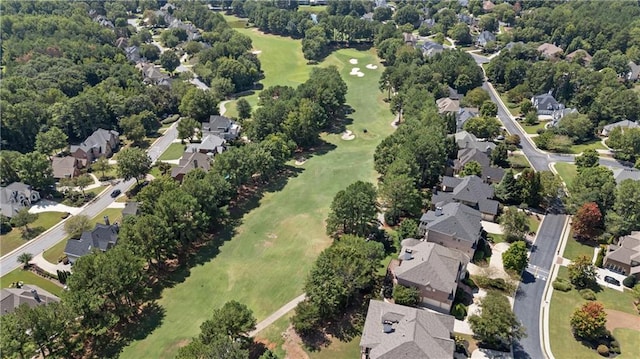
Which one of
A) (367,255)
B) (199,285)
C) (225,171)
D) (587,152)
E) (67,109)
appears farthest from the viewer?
(67,109)

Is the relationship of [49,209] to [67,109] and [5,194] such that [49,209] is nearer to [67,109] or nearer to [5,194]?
[5,194]

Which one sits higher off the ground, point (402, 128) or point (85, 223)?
point (402, 128)

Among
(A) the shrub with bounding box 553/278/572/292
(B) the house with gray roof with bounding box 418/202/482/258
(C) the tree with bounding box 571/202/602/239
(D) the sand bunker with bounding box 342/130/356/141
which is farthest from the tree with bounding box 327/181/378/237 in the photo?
(D) the sand bunker with bounding box 342/130/356/141

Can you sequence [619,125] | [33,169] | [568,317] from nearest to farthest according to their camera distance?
[568,317] → [33,169] → [619,125]

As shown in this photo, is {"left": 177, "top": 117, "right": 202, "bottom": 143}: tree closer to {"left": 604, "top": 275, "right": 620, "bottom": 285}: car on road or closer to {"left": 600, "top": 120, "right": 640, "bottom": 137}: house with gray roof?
{"left": 604, "top": 275, "right": 620, "bottom": 285}: car on road

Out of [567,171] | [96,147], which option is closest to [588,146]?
[567,171]

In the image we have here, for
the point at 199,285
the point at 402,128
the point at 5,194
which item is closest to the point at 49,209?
the point at 5,194

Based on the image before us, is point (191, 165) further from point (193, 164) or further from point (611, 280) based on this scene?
point (611, 280)

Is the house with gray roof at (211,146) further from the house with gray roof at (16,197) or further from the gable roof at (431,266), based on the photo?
the gable roof at (431,266)
